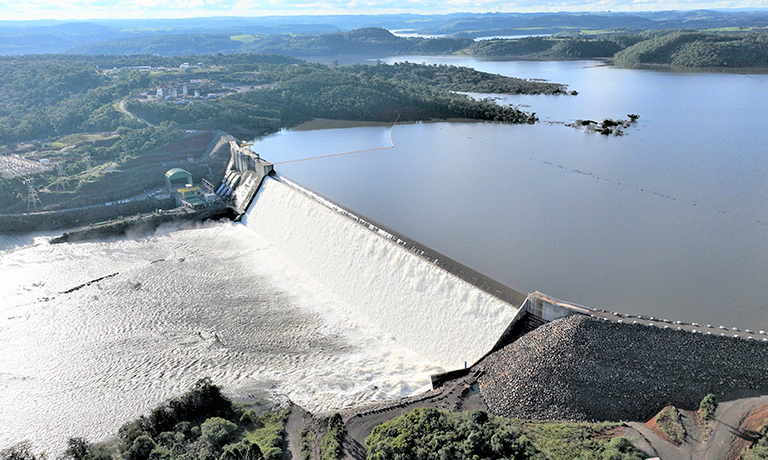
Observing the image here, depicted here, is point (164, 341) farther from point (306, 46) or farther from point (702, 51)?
point (306, 46)

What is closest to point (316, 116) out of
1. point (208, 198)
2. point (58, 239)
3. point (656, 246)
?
point (208, 198)

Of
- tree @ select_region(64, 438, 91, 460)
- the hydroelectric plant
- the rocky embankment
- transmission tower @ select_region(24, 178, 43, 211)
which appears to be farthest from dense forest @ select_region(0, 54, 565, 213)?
the rocky embankment

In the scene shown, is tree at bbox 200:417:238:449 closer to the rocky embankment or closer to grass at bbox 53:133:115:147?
the rocky embankment

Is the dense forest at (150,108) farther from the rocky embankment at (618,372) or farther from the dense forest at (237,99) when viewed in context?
the rocky embankment at (618,372)

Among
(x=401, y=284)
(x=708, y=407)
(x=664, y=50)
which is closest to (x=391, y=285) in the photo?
(x=401, y=284)

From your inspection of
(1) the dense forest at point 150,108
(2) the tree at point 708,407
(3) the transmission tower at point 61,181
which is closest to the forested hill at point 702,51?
(1) the dense forest at point 150,108

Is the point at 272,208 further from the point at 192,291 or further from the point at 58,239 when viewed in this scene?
the point at 58,239
